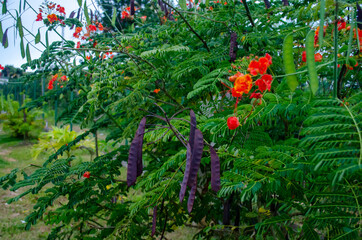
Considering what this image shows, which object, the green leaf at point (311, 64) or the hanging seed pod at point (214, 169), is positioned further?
the hanging seed pod at point (214, 169)

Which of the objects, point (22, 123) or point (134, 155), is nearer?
point (134, 155)

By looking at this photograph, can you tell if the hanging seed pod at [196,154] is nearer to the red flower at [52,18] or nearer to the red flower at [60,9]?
the red flower at [52,18]

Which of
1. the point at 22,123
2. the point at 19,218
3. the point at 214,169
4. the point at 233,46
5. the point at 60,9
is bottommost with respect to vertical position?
the point at 19,218

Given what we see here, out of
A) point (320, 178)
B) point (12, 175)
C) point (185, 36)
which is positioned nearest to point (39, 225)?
point (12, 175)

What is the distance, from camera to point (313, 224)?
3.18 feet

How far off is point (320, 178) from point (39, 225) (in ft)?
11.4

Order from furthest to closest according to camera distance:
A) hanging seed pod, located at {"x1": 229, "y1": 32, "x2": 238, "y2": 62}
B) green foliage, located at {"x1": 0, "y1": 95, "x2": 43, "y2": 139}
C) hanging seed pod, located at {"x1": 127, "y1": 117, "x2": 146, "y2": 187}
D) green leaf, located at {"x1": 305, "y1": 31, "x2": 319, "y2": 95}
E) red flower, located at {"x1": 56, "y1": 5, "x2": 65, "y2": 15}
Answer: green foliage, located at {"x1": 0, "y1": 95, "x2": 43, "y2": 139}
red flower, located at {"x1": 56, "y1": 5, "x2": 65, "y2": 15}
hanging seed pod, located at {"x1": 229, "y1": 32, "x2": 238, "y2": 62}
hanging seed pod, located at {"x1": 127, "y1": 117, "x2": 146, "y2": 187}
green leaf, located at {"x1": 305, "y1": 31, "x2": 319, "y2": 95}

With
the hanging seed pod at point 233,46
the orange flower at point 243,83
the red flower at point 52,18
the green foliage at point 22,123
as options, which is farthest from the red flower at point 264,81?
the green foliage at point 22,123

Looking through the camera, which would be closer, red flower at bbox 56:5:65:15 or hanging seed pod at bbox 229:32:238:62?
hanging seed pod at bbox 229:32:238:62

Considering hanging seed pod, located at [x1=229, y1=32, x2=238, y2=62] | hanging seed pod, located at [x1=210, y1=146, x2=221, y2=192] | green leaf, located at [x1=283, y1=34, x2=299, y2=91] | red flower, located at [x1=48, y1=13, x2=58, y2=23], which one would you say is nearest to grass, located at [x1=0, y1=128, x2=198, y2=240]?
red flower, located at [x1=48, y1=13, x2=58, y2=23]

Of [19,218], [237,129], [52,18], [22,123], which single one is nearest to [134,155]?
[237,129]

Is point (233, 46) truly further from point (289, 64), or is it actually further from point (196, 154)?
point (196, 154)

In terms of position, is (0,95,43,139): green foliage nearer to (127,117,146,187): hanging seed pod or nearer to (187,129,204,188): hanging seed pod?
(127,117,146,187): hanging seed pod

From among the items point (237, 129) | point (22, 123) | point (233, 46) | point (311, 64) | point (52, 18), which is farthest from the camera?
point (22, 123)
